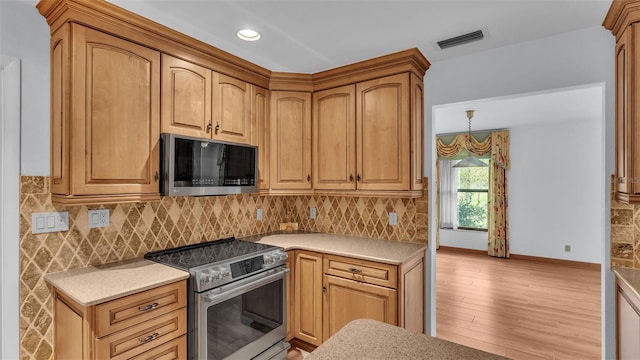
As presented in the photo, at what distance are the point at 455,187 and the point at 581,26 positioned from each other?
16.0 feet

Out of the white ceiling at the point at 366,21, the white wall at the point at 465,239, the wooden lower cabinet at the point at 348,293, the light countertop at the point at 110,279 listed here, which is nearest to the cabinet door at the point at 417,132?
the white ceiling at the point at 366,21

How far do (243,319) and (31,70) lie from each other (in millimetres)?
1961

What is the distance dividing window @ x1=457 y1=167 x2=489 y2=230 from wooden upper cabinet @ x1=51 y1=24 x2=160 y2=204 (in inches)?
245

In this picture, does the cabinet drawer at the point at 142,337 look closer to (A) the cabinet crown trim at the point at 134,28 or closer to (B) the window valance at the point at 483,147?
(A) the cabinet crown trim at the point at 134,28

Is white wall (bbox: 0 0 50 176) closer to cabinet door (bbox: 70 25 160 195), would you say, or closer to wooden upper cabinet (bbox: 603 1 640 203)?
cabinet door (bbox: 70 25 160 195)

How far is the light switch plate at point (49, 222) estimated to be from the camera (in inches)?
70.1

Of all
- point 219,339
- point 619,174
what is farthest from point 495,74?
point 219,339

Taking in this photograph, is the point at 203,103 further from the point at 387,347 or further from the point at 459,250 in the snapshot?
the point at 459,250

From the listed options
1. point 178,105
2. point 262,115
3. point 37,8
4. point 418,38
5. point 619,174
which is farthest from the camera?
point 262,115

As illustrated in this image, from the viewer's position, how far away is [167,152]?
201 centimetres

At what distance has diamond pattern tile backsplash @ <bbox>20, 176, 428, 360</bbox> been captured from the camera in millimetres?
1773

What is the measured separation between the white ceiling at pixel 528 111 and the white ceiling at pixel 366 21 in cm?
118

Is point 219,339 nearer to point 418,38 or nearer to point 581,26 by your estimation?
point 418,38

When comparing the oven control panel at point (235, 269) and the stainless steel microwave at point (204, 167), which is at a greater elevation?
the stainless steel microwave at point (204, 167)
